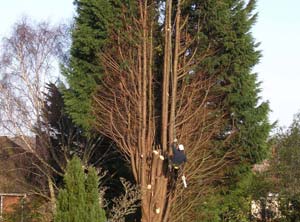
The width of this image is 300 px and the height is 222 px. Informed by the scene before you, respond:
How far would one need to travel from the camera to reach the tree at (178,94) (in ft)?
54.9

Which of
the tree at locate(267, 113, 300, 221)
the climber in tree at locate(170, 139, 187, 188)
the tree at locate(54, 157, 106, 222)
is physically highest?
the tree at locate(267, 113, 300, 221)

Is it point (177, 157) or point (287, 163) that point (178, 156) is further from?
point (287, 163)

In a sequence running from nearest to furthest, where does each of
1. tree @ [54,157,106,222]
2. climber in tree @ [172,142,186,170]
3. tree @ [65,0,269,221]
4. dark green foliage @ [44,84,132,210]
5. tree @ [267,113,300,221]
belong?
tree @ [54,157,106,222] < climber in tree @ [172,142,186,170] < tree @ [65,0,269,221] < dark green foliage @ [44,84,132,210] < tree @ [267,113,300,221]

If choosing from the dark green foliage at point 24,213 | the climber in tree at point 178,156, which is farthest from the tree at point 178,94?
the dark green foliage at point 24,213

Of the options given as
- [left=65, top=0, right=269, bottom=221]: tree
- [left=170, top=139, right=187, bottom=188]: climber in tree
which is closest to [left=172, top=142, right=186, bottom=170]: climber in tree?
[left=170, top=139, right=187, bottom=188]: climber in tree

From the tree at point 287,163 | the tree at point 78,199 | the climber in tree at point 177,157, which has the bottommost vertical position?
the tree at point 78,199

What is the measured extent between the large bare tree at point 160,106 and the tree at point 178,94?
0.09ft

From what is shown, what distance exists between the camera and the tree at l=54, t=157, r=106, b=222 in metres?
11.1

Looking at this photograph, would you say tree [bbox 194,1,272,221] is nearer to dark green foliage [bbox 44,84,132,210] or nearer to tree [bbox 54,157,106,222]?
dark green foliage [bbox 44,84,132,210]

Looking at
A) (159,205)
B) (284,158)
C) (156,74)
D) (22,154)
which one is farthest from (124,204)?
(284,158)

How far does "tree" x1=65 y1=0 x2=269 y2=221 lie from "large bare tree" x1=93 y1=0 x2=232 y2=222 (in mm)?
27

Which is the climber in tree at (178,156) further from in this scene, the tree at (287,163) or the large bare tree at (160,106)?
the tree at (287,163)

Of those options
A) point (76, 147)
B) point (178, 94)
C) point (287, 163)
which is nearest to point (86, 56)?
point (178, 94)

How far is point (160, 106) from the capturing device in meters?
17.5
